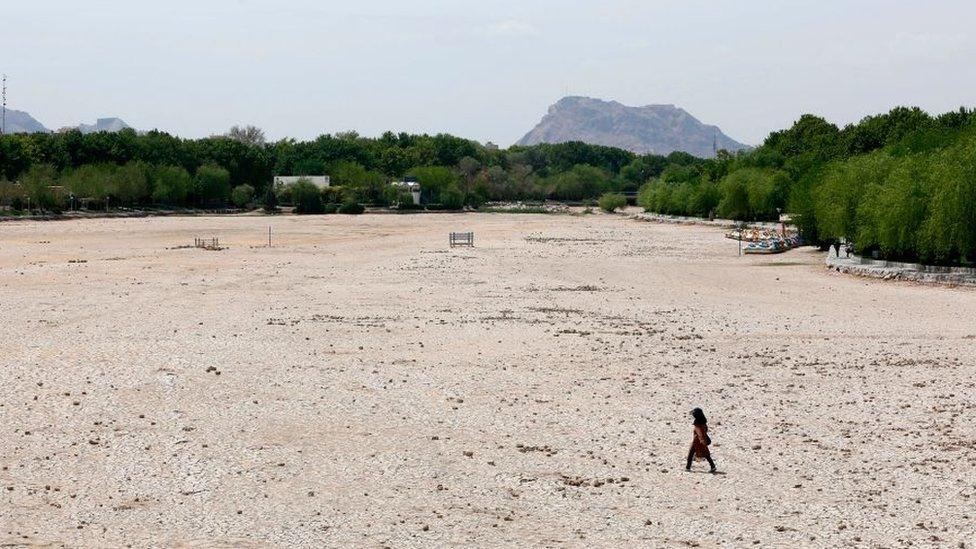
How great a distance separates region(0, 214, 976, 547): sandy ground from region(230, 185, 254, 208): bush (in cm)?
12465

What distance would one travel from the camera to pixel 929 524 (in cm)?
1264

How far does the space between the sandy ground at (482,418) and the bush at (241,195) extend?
125m

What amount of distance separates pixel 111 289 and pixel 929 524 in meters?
34.6

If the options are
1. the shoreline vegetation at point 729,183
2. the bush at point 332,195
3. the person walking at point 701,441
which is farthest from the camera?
the bush at point 332,195

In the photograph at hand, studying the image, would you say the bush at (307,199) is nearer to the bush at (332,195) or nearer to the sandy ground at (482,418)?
the bush at (332,195)

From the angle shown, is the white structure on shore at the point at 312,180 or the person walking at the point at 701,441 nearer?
the person walking at the point at 701,441

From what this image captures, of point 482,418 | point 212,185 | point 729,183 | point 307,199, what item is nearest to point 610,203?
point 307,199

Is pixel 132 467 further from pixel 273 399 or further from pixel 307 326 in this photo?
pixel 307 326

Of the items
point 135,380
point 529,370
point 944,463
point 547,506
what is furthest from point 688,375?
point 135,380

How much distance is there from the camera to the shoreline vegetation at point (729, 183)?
158 ft

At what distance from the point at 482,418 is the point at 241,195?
150233 mm

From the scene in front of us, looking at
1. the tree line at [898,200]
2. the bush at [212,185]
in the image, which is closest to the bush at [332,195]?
the bush at [212,185]

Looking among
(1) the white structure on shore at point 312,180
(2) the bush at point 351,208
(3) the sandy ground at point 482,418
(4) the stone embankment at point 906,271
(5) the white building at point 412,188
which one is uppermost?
(1) the white structure on shore at point 312,180

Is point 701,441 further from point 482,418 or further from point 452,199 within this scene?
point 452,199
